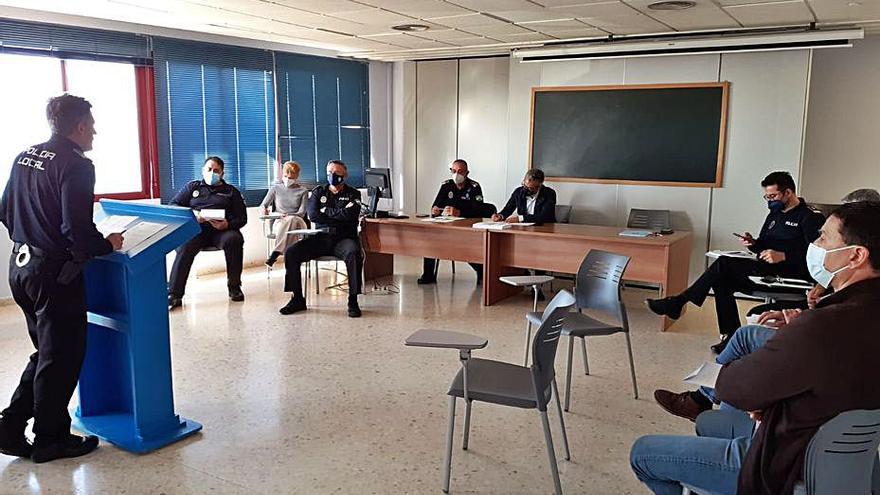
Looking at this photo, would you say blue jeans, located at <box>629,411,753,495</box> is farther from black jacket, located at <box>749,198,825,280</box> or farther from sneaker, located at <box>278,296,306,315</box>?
sneaker, located at <box>278,296,306,315</box>

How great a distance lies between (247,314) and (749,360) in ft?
15.0

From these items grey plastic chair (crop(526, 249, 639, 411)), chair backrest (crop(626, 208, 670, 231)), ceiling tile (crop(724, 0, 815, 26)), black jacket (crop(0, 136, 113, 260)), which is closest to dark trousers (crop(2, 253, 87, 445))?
black jacket (crop(0, 136, 113, 260))

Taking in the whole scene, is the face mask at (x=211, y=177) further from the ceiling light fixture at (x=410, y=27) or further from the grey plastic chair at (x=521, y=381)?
the grey plastic chair at (x=521, y=381)

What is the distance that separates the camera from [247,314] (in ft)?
18.7

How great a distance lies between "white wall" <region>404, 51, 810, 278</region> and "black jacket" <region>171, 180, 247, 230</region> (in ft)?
9.45

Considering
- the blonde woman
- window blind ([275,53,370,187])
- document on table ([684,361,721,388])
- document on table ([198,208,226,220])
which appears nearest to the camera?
document on table ([684,361,721,388])

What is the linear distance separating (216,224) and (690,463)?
5.15 m

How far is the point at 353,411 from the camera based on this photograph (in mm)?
3666

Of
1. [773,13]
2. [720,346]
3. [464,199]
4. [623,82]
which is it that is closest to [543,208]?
[464,199]

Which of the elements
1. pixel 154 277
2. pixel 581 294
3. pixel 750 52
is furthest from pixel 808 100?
pixel 154 277

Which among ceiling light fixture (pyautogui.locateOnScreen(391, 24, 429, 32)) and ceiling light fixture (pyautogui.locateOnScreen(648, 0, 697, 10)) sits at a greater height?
ceiling light fixture (pyautogui.locateOnScreen(391, 24, 429, 32))

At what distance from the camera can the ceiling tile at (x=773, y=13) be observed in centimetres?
476

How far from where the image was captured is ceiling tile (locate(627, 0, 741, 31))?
4.84 metres

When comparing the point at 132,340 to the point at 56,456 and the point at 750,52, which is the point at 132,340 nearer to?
the point at 56,456
